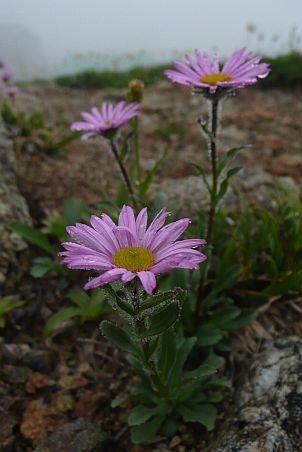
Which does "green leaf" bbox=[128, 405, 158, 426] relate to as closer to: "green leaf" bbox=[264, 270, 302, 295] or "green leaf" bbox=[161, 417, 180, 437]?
"green leaf" bbox=[161, 417, 180, 437]

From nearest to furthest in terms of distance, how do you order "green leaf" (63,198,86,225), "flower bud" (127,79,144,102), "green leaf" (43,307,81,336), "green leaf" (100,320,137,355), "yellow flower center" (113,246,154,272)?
"yellow flower center" (113,246,154,272) < "green leaf" (100,320,137,355) < "green leaf" (43,307,81,336) < "flower bud" (127,79,144,102) < "green leaf" (63,198,86,225)

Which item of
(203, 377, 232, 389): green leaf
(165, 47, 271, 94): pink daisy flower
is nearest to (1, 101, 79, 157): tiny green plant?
(165, 47, 271, 94): pink daisy flower

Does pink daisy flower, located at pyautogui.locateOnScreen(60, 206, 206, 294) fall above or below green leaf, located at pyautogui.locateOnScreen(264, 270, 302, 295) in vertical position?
above

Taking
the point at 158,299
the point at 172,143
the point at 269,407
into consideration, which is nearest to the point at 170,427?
the point at 269,407

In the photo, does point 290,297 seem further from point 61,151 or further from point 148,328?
point 61,151

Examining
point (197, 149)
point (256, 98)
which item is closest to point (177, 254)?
point (197, 149)

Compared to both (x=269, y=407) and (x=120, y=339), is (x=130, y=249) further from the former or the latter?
(x=269, y=407)
